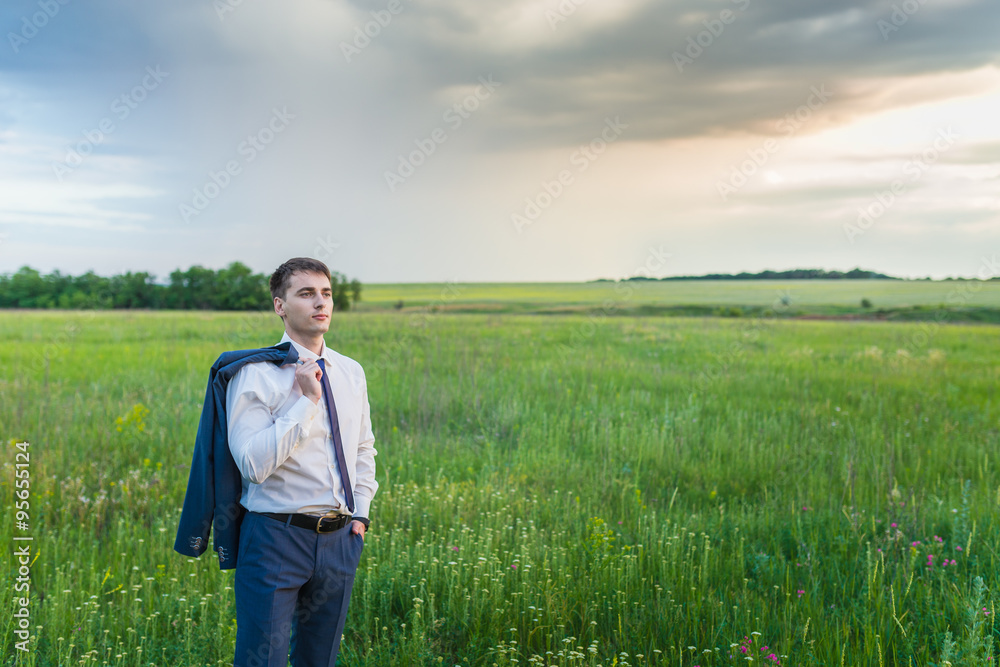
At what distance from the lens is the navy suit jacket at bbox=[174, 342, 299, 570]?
2684mm

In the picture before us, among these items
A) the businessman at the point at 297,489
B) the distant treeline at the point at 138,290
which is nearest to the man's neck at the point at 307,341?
the businessman at the point at 297,489

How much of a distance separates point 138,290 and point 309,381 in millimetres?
74493

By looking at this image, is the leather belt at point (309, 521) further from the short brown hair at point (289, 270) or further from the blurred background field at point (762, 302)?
the blurred background field at point (762, 302)

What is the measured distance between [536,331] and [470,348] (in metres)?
8.30

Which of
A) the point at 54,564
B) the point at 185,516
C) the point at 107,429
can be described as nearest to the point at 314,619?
the point at 185,516

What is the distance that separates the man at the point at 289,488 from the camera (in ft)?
8.39

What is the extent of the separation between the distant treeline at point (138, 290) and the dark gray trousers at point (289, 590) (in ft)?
202

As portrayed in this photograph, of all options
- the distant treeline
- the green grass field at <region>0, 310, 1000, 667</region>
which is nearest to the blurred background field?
the distant treeline

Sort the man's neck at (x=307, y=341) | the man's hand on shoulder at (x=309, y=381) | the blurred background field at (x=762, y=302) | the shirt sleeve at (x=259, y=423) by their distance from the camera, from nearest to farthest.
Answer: the shirt sleeve at (x=259, y=423)
the man's hand on shoulder at (x=309, y=381)
the man's neck at (x=307, y=341)
the blurred background field at (x=762, y=302)

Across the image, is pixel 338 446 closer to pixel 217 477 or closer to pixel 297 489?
pixel 297 489

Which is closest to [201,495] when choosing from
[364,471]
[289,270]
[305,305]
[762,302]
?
[364,471]

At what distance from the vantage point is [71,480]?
6613 millimetres

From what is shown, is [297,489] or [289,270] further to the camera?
[289,270]

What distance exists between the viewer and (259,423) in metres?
2.60
